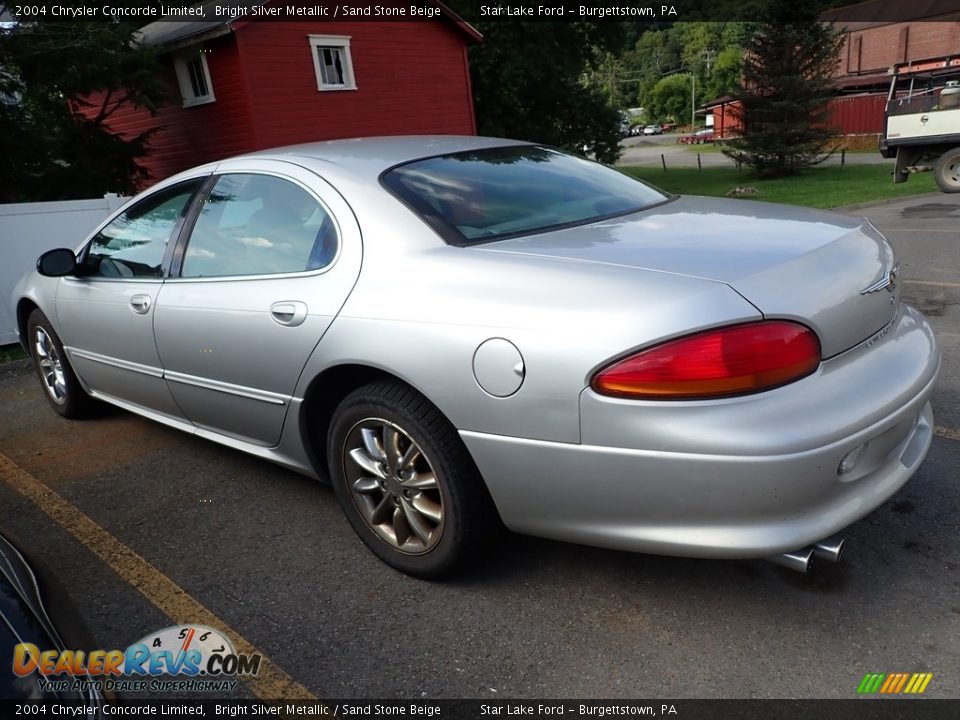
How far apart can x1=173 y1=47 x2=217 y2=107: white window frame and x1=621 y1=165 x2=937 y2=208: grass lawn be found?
10494 mm

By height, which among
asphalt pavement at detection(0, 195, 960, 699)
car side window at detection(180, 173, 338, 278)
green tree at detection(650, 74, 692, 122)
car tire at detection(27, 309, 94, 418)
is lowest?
green tree at detection(650, 74, 692, 122)

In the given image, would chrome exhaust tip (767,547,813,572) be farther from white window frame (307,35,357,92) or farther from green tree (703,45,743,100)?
green tree (703,45,743,100)

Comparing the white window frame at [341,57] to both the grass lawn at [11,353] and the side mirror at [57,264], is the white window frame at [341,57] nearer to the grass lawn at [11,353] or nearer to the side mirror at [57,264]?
the grass lawn at [11,353]

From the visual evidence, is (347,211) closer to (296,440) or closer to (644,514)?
(296,440)

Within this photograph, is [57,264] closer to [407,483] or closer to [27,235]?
[407,483]

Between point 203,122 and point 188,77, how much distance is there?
4.12 ft

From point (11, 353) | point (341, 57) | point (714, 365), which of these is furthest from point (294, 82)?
point (714, 365)

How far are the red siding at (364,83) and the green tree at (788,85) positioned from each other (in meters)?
9.57

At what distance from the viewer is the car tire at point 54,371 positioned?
4340 mm

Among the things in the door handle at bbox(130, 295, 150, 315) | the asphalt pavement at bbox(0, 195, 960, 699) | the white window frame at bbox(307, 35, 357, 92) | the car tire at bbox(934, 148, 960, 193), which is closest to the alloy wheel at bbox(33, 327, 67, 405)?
the asphalt pavement at bbox(0, 195, 960, 699)

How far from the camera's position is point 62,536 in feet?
10.3

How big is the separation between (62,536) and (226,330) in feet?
3.80

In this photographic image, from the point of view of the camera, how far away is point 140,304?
3426 millimetres

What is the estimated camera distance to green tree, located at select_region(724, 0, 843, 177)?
23547 mm
